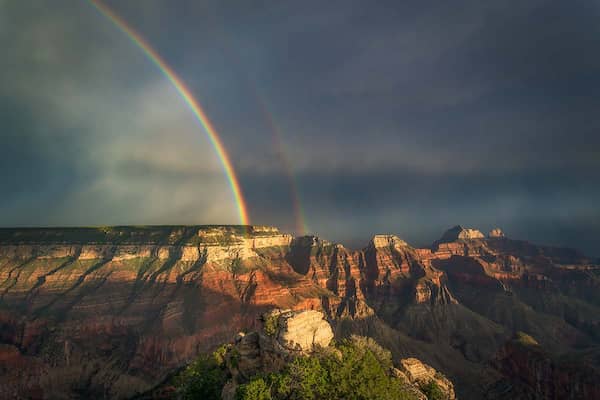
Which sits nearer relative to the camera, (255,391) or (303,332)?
(255,391)

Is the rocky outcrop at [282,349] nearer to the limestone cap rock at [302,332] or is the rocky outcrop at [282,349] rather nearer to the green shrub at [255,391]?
the limestone cap rock at [302,332]

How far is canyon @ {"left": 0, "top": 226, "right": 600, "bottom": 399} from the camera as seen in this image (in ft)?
290

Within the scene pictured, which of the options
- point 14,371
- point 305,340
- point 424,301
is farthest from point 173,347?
point 424,301

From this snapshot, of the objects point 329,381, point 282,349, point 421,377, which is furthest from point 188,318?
point 329,381

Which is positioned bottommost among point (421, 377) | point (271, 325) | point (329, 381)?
point (421, 377)

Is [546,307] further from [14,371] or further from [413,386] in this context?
[14,371]

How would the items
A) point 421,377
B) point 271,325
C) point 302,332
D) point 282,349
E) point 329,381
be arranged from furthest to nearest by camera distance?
point 421,377 → point 271,325 → point 302,332 → point 282,349 → point 329,381

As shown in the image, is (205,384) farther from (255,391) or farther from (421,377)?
→ (421,377)

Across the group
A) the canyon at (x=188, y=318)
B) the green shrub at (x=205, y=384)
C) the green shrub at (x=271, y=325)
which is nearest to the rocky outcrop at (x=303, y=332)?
the green shrub at (x=271, y=325)

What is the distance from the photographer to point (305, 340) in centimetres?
4084

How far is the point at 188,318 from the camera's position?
134 metres

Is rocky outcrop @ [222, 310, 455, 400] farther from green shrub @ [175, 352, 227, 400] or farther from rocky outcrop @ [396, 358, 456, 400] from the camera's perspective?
green shrub @ [175, 352, 227, 400]

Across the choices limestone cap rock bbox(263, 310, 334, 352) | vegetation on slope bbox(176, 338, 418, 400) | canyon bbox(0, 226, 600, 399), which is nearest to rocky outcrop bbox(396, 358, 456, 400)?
vegetation on slope bbox(176, 338, 418, 400)

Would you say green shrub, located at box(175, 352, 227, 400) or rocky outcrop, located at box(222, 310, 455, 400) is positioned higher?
rocky outcrop, located at box(222, 310, 455, 400)
